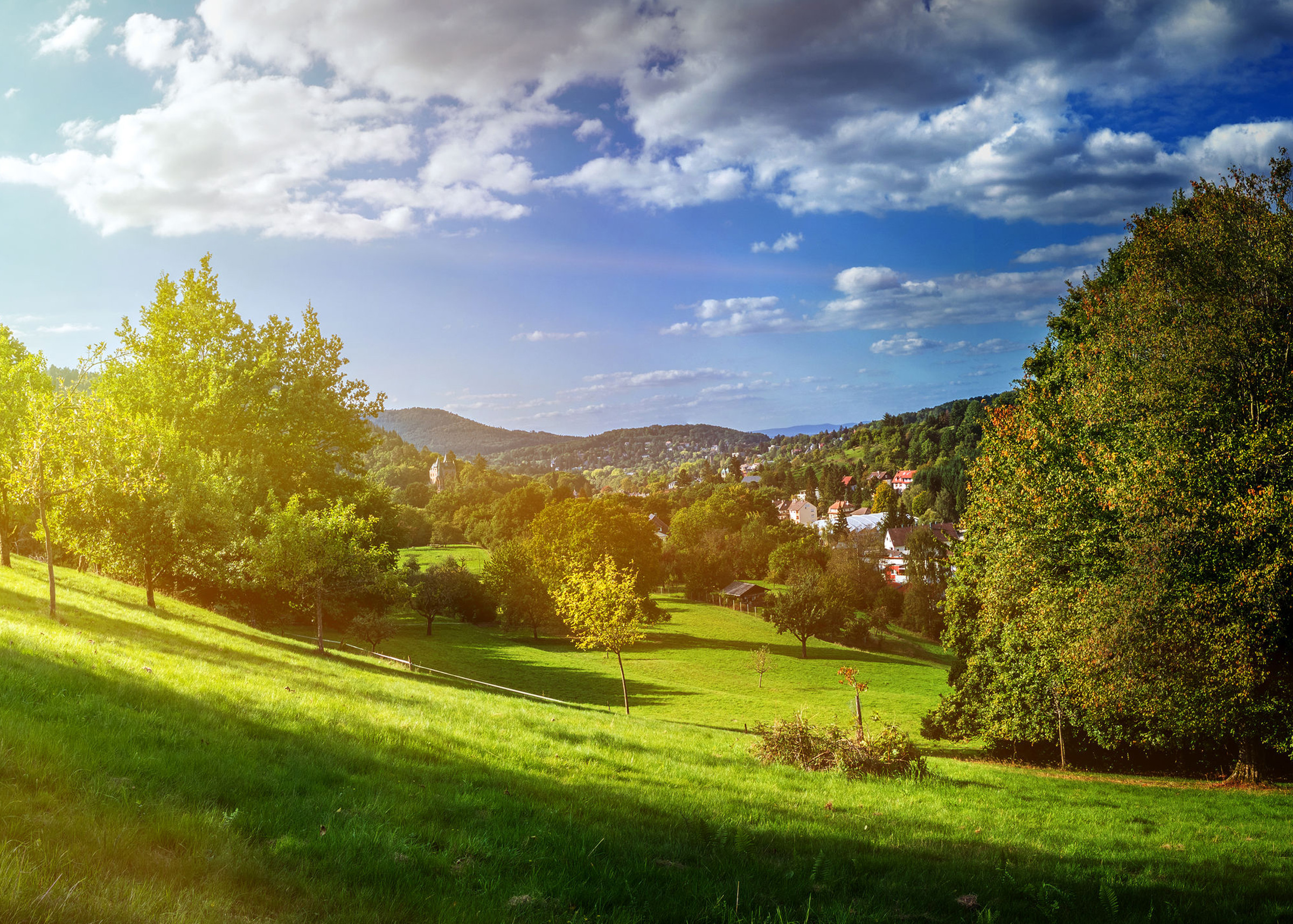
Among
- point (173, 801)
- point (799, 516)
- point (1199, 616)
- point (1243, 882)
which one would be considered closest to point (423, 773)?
point (173, 801)

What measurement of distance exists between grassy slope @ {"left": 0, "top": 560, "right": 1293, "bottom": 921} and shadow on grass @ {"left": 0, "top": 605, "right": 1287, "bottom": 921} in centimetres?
3

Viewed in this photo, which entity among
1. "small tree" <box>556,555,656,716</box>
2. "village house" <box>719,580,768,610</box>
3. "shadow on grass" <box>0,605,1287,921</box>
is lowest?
"village house" <box>719,580,768,610</box>

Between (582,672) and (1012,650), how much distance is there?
3525 centimetres

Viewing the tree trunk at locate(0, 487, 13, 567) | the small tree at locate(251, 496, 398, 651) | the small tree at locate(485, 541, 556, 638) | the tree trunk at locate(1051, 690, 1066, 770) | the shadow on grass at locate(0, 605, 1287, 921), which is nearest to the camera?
the shadow on grass at locate(0, 605, 1287, 921)

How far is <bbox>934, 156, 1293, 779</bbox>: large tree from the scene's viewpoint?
57.1ft

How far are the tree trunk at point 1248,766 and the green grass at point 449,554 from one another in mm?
78971

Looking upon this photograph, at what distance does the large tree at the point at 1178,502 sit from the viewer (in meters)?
17.4

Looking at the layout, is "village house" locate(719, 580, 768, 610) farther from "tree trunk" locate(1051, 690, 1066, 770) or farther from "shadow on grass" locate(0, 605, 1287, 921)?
"shadow on grass" locate(0, 605, 1287, 921)

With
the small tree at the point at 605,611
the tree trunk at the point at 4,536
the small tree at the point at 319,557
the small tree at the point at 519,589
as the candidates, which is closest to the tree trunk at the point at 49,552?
the small tree at the point at 319,557

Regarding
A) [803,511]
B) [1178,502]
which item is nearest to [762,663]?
[1178,502]

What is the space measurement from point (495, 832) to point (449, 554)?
105 meters

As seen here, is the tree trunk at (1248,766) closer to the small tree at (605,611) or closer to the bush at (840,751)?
the bush at (840,751)

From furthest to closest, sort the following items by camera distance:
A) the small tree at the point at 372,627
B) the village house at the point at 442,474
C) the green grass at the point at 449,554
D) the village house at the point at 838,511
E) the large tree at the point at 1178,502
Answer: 1. the village house at the point at 442,474
2. the village house at the point at 838,511
3. the green grass at the point at 449,554
4. the small tree at the point at 372,627
5. the large tree at the point at 1178,502

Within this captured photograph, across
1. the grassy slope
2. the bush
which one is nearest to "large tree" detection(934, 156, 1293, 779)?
the grassy slope
